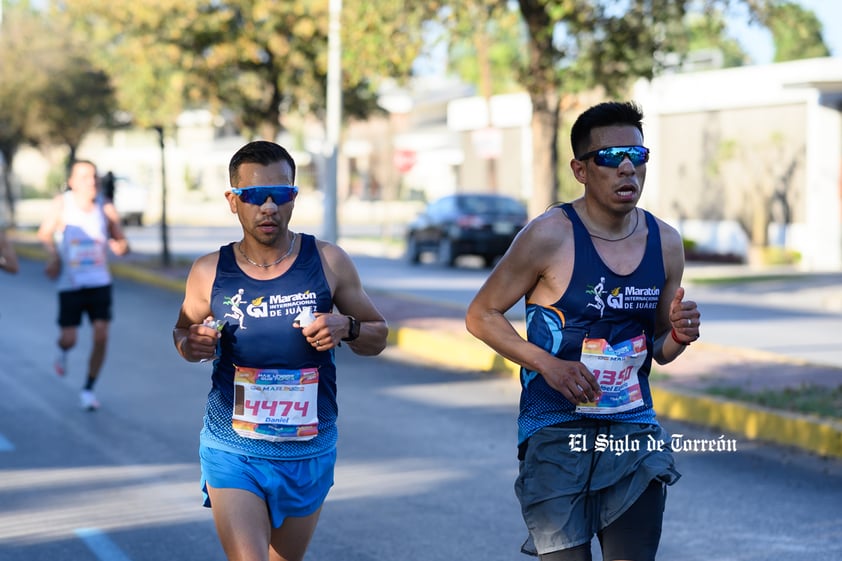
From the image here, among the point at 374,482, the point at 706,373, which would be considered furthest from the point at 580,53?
the point at 374,482

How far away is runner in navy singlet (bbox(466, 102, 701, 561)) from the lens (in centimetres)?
420

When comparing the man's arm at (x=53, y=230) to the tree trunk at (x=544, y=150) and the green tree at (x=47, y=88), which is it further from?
the green tree at (x=47, y=88)

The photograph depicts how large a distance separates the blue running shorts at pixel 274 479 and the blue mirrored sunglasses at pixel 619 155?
138 centimetres

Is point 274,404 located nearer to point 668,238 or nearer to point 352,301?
point 352,301

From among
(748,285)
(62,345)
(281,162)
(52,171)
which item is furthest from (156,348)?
(52,171)

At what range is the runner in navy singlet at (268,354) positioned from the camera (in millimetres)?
4508

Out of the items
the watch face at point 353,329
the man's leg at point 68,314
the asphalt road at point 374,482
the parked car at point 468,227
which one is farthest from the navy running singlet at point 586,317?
the parked car at point 468,227

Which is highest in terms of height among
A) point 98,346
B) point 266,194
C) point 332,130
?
point 332,130

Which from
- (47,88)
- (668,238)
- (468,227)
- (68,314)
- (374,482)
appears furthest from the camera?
(47,88)

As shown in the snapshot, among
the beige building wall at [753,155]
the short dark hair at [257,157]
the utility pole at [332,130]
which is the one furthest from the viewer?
the beige building wall at [753,155]

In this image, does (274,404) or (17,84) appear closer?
(274,404)

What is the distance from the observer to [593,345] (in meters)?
4.26

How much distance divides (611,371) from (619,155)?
0.68 metres

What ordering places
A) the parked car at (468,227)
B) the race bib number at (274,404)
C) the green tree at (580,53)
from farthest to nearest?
the parked car at (468,227), the green tree at (580,53), the race bib number at (274,404)
